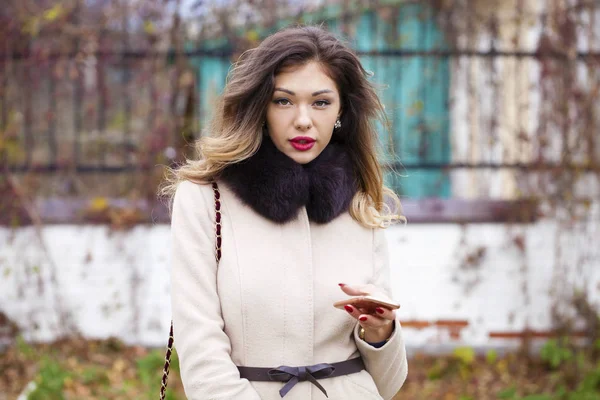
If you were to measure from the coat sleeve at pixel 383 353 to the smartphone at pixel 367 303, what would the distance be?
0.69ft

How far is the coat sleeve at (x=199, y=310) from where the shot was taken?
2.53m

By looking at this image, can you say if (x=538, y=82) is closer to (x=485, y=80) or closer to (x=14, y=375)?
(x=485, y=80)

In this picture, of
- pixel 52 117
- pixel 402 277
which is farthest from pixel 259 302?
pixel 52 117

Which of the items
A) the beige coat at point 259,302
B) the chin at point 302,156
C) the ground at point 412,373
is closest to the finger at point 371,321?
the beige coat at point 259,302

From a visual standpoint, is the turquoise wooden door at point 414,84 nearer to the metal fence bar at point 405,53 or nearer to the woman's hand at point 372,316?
the metal fence bar at point 405,53

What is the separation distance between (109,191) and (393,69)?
240 cm

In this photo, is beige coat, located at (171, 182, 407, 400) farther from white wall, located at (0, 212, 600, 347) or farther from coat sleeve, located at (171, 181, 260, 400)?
white wall, located at (0, 212, 600, 347)

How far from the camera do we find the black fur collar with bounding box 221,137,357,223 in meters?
2.73

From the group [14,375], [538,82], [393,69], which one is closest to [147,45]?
[393,69]

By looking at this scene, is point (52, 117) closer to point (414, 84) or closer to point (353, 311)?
point (414, 84)

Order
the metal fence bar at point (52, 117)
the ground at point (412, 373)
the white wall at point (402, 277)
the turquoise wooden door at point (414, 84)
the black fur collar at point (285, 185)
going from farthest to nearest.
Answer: the turquoise wooden door at point (414, 84)
the metal fence bar at point (52, 117)
the white wall at point (402, 277)
the ground at point (412, 373)
the black fur collar at point (285, 185)

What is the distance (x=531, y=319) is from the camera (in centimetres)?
677

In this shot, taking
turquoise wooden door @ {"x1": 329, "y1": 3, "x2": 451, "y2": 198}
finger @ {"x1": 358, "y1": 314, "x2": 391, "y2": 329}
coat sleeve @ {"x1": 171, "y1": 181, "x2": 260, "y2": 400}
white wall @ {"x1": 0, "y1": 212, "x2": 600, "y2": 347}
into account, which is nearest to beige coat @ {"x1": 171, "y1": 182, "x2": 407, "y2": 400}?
coat sleeve @ {"x1": 171, "y1": 181, "x2": 260, "y2": 400}

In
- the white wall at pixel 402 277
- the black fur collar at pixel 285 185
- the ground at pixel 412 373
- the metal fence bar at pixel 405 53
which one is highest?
the metal fence bar at pixel 405 53
